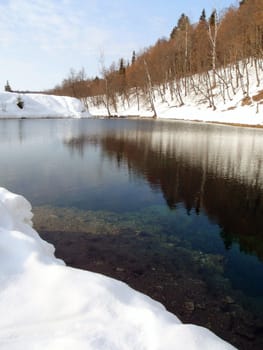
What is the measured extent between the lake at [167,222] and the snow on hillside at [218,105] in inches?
798

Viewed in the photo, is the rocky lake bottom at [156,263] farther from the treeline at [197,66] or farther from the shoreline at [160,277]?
the treeline at [197,66]

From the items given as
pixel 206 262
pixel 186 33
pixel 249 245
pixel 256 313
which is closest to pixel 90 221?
pixel 206 262

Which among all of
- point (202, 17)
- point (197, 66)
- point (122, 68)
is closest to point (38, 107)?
→ point (197, 66)

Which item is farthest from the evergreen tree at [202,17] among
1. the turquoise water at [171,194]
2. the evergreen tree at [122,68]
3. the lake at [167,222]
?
the lake at [167,222]

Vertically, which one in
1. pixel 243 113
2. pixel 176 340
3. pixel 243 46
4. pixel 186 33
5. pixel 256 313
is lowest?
pixel 256 313

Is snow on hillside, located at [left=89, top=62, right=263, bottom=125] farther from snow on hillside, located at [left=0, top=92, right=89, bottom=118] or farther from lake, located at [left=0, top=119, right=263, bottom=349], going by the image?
lake, located at [left=0, top=119, right=263, bottom=349]

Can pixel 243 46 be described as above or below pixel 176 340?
above

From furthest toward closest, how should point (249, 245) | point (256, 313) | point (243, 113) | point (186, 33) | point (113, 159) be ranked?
point (186, 33)
point (243, 113)
point (113, 159)
point (249, 245)
point (256, 313)

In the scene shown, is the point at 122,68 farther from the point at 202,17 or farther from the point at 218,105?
the point at 218,105

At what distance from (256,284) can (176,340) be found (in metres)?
3.71

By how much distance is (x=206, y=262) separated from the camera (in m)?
6.65

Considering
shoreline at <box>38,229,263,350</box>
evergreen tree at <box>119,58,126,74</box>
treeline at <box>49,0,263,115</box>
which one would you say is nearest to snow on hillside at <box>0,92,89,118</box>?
treeline at <box>49,0,263,115</box>

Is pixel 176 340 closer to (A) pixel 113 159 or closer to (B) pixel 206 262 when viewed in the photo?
(B) pixel 206 262

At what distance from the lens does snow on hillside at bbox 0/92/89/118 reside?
5766 cm
